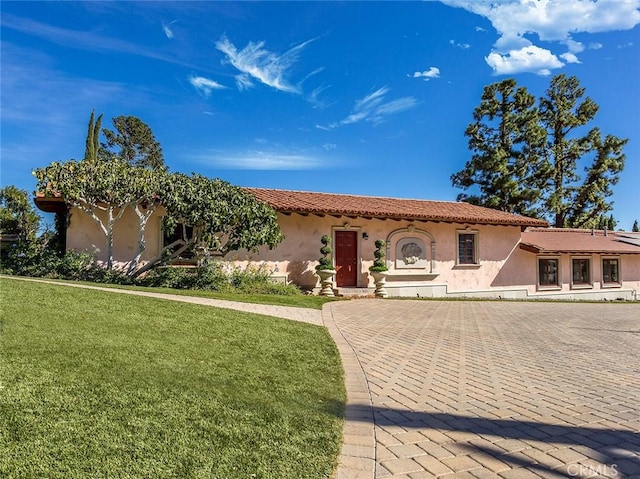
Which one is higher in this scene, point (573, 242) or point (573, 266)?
point (573, 242)

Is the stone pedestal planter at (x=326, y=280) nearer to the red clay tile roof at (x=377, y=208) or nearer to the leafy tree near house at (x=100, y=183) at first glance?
the red clay tile roof at (x=377, y=208)

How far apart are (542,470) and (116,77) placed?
17.1 meters

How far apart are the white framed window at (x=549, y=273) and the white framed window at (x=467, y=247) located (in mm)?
4253

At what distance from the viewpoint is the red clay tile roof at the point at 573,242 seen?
21016 mm

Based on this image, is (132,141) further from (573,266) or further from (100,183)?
(573,266)

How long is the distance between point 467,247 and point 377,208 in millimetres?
5314

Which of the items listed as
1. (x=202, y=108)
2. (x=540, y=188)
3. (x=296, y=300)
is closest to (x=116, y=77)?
(x=202, y=108)

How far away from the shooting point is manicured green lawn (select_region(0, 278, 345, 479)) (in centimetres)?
269

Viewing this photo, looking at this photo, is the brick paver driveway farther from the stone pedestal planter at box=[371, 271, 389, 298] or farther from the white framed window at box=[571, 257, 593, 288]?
the white framed window at box=[571, 257, 593, 288]

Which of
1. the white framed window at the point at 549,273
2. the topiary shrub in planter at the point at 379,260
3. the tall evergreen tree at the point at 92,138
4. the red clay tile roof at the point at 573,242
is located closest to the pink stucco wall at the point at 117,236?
the topiary shrub in planter at the point at 379,260

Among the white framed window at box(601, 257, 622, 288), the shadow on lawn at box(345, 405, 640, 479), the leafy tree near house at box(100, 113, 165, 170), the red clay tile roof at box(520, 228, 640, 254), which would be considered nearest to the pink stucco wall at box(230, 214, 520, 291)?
the red clay tile roof at box(520, 228, 640, 254)

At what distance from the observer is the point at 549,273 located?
21.8m

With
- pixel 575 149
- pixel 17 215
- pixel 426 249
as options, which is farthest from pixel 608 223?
pixel 17 215

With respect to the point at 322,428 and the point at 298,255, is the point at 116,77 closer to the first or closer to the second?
the point at 298,255
